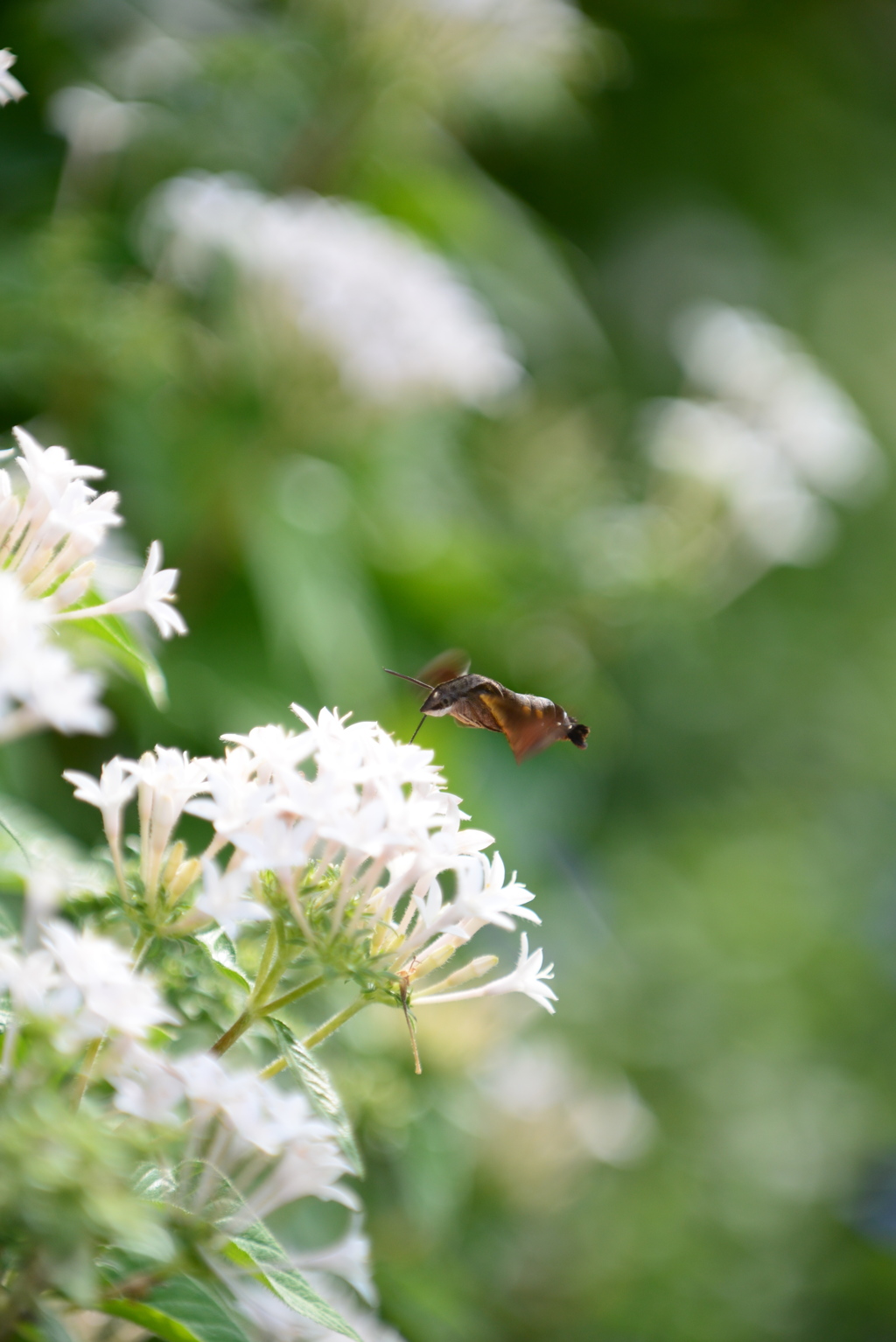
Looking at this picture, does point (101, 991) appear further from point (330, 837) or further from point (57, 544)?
point (57, 544)

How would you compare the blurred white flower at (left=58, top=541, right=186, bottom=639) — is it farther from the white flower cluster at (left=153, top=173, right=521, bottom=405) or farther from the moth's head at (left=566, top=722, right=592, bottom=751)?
the white flower cluster at (left=153, top=173, right=521, bottom=405)

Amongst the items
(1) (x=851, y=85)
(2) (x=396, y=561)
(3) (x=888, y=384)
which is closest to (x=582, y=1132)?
(2) (x=396, y=561)

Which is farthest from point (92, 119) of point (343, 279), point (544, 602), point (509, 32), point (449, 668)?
point (449, 668)

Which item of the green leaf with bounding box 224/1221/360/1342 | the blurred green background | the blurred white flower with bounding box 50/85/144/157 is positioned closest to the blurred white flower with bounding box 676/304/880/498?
the blurred green background

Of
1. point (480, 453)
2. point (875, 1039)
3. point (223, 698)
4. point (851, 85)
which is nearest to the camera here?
point (223, 698)

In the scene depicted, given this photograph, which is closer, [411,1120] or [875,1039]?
[411,1120]

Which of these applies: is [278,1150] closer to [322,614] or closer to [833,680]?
[322,614]
